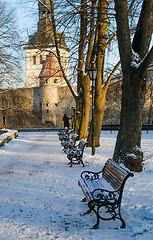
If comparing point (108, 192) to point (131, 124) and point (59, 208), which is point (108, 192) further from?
point (131, 124)

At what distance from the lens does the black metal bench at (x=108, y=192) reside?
353 cm

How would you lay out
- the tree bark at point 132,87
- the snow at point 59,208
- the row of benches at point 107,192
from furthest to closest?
the tree bark at point 132,87 < the row of benches at point 107,192 < the snow at point 59,208

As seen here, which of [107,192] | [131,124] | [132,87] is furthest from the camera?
[131,124]

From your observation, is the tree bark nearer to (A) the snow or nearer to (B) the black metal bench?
(A) the snow

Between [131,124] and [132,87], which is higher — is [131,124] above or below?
below

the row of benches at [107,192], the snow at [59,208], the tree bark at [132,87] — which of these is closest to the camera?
the snow at [59,208]

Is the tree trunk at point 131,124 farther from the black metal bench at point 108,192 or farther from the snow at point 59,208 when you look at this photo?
the black metal bench at point 108,192

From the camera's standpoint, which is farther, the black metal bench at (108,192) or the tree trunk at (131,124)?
the tree trunk at (131,124)

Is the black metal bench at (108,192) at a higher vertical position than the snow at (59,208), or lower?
higher

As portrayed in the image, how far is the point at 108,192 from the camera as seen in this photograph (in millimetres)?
4184

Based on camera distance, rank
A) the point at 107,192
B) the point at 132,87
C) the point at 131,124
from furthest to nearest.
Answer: the point at 131,124
the point at 132,87
the point at 107,192

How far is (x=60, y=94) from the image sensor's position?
132 feet

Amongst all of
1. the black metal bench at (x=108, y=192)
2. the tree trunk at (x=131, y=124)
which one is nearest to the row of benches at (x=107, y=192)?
the black metal bench at (x=108, y=192)

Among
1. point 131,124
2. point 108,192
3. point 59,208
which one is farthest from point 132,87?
point 59,208
